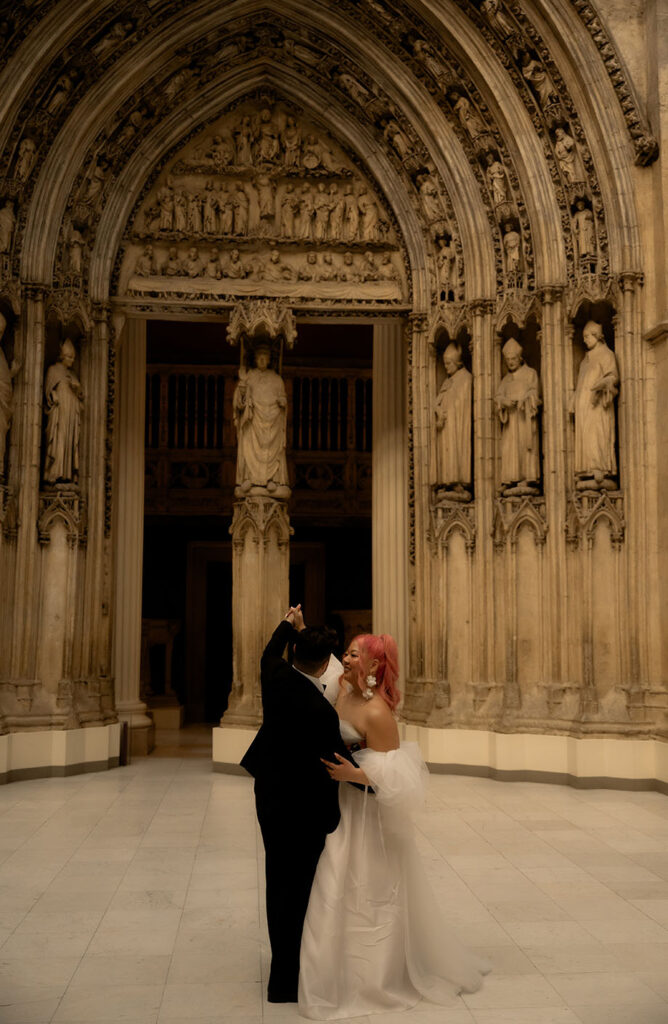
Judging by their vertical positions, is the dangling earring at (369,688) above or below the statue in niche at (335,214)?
below

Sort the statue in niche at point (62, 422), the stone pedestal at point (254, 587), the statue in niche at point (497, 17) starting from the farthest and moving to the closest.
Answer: the stone pedestal at point (254, 587)
the statue in niche at point (62, 422)
the statue in niche at point (497, 17)

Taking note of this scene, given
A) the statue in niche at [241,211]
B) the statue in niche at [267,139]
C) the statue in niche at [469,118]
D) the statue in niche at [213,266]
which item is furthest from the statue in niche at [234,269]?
the statue in niche at [469,118]

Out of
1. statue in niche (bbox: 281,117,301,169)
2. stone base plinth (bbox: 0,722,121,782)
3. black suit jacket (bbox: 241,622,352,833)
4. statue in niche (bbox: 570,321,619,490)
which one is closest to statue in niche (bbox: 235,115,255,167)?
statue in niche (bbox: 281,117,301,169)

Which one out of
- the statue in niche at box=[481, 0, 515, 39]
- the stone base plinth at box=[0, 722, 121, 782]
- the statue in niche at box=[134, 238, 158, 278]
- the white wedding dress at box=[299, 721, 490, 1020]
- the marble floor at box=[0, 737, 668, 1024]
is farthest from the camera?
the statue in niche at box=[134, 238, 158, 278]

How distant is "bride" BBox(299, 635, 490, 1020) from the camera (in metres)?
4.06

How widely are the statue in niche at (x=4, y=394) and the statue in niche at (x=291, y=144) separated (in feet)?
12.6

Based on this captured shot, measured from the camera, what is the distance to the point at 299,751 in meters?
4.15

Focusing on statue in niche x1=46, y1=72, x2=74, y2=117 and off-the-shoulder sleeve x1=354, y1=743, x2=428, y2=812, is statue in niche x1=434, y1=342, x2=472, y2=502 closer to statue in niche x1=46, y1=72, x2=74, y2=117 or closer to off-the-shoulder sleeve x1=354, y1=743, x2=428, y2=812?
statue in niche x1=46, y1=72, x2=74, y2=117

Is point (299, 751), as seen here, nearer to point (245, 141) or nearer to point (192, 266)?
point (192, 266)

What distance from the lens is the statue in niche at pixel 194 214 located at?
12.0m

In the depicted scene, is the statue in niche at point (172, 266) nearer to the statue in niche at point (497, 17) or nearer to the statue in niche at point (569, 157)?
the statue in niche at point (497, 17)

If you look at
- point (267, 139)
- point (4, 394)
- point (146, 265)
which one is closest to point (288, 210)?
point (267, 139)

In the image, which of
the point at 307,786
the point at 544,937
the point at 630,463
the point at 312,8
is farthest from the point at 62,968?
the point at 312,8

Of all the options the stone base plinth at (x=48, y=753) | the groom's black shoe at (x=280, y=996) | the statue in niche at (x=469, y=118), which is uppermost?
the statue in niche at (x=469, y=118)
